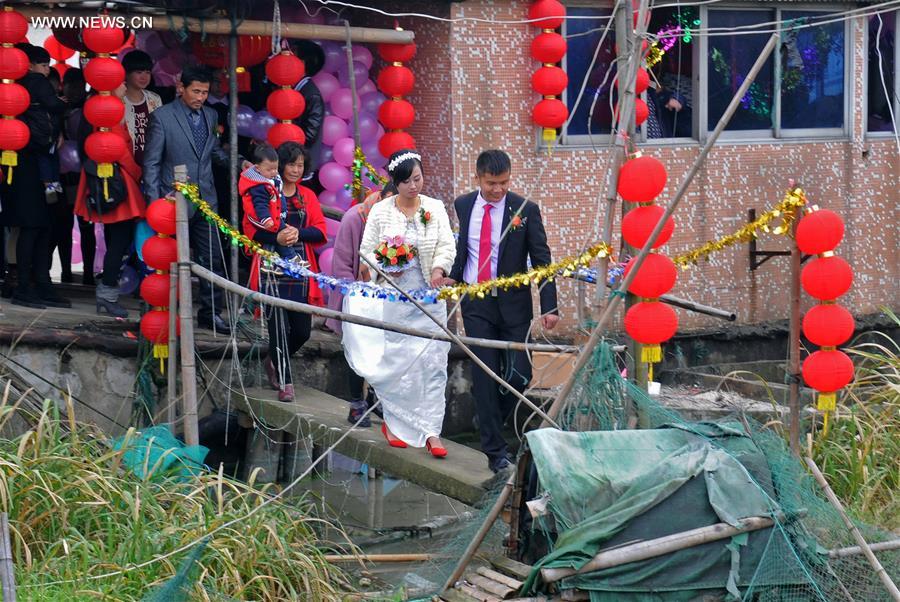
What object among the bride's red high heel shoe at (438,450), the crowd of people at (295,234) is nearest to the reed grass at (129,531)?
the crowd of people at (295,234)

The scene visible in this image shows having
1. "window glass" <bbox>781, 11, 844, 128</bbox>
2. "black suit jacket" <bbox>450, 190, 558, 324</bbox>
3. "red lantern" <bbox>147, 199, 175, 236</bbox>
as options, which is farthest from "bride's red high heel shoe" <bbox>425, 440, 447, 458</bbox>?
"window glass" <bbox>781, 11, 844, 128</bbox>

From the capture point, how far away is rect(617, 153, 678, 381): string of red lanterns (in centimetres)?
639

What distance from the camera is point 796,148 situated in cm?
1125

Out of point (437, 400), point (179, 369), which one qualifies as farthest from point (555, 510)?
point (179, 369)

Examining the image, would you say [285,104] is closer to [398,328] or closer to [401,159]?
[401,159]

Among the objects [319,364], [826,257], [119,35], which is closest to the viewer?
[826,257]

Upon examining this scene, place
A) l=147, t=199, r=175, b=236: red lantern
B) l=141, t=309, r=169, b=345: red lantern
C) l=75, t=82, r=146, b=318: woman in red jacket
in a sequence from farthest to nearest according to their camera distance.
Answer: l=75, t=82, r=146, b=318: woman in red jacket → l=141, t=309, r=169, b=345: red lantern → l=147, t=199, r=175, b=236: red lantern

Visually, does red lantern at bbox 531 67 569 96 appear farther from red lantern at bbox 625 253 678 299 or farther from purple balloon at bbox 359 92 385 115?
red lantern at bbox 625 253 678 299

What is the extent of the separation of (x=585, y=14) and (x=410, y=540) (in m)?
4.54

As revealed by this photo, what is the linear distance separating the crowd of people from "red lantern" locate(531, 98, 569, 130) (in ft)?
5.10

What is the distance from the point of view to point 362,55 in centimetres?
998

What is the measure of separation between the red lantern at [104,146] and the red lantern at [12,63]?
596 mm

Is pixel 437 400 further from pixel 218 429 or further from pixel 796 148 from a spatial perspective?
pixel 796 148

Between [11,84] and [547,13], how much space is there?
12.7ft
